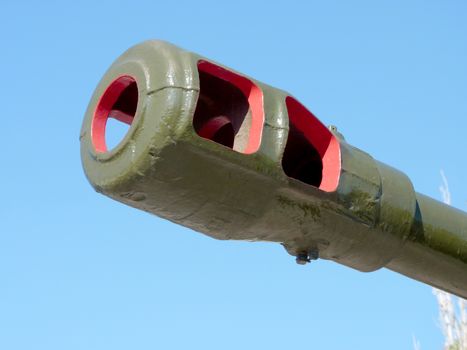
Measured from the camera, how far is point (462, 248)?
10.2 feet

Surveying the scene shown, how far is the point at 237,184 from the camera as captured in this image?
2.34m

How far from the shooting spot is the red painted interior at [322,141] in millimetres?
2580

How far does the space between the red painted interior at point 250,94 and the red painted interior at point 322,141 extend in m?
0.16

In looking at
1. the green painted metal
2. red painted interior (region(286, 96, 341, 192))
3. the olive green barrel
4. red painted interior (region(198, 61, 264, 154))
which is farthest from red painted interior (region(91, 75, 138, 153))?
the olive green barrel

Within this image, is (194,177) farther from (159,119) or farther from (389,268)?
(389,268)

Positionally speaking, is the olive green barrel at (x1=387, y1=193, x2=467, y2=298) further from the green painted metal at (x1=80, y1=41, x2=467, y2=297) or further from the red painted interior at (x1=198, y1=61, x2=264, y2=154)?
the red painted interior at (x1=198, y1=61, x2=264, y2=154)

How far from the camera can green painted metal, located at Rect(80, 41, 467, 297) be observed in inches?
88.8

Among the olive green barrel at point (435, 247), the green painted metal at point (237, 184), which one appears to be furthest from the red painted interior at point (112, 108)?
the olive green barrel at point (435, 247)

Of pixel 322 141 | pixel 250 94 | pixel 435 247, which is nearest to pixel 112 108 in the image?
pixel 250 94

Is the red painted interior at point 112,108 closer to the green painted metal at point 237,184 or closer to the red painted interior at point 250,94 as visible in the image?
the green painted metal at point 237,184

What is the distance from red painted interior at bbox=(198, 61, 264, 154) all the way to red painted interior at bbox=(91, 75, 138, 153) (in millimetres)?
238

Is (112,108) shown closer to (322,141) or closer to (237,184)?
(237,184)

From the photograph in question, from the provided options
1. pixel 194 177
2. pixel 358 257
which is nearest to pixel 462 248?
pixel 358 257

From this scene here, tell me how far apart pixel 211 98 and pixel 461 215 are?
109cm
